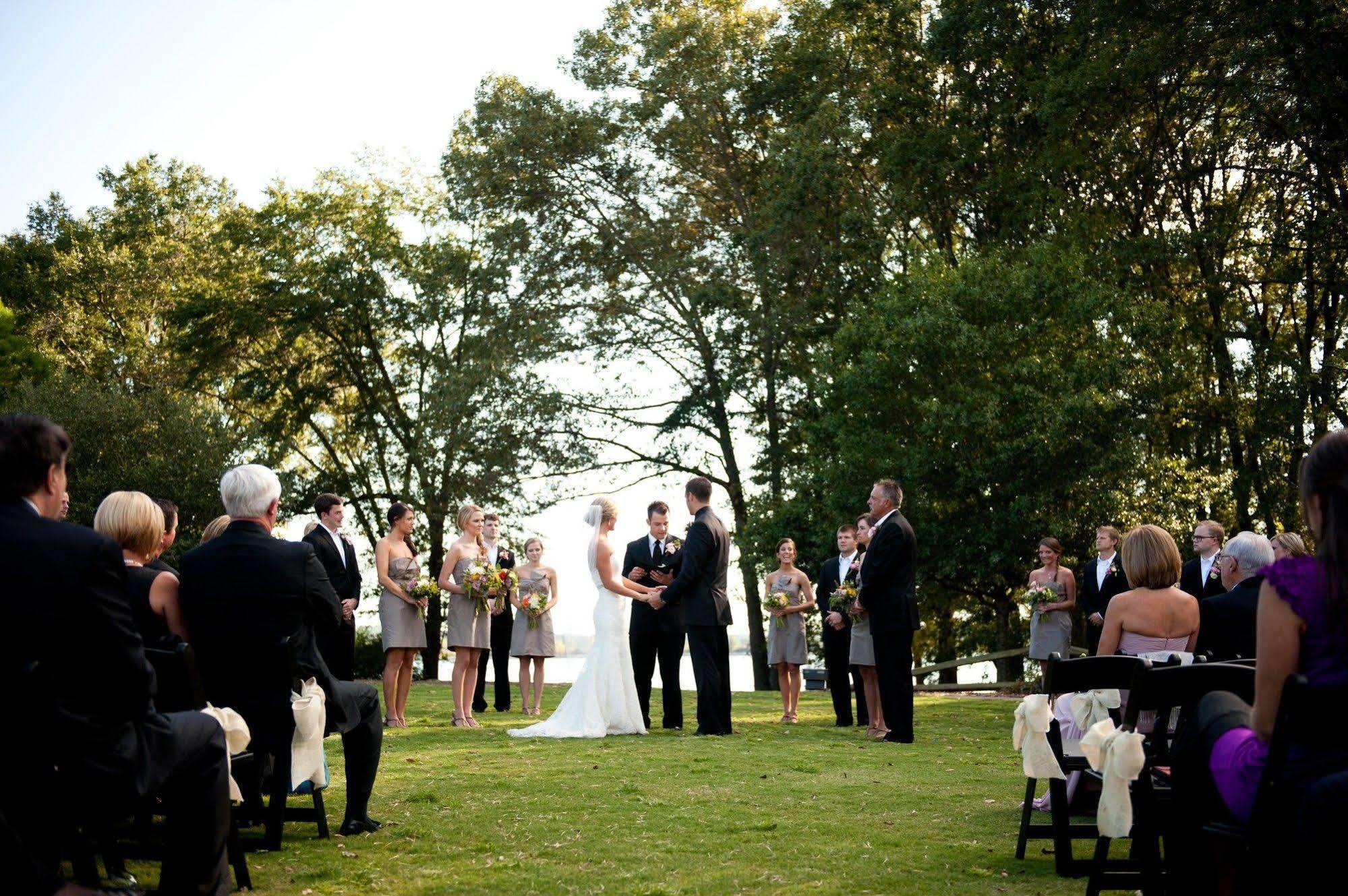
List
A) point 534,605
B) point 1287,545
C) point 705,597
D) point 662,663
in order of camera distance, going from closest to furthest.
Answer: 1. point 1287,545
2. point 705,597
3. point 662,663
4. point 534,605

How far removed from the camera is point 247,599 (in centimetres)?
641

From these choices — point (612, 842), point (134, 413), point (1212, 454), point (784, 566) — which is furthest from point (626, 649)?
point (134, 413)

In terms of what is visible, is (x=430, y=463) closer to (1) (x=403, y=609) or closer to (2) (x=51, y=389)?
(2) (x=51, y=389)

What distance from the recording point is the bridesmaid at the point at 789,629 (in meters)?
17.1

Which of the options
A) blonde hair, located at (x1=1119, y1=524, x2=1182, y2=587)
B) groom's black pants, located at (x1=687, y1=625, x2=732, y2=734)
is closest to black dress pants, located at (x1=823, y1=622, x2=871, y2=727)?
groom's black pants, located at (x1=687, y1=625, x2=732, y2=734)

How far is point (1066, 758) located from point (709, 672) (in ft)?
24.0

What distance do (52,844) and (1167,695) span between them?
421cm

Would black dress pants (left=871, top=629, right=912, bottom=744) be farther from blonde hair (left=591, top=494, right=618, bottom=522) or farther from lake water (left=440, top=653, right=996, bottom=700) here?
lake water (left=440, top=653, right=996, bottom=700)

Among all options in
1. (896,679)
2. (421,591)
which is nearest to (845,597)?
(896,679)

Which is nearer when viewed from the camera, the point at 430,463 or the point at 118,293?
the point at 430,463

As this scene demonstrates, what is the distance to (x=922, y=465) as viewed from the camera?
26125 mm

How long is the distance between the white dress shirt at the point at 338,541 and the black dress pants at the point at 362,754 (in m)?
5.62

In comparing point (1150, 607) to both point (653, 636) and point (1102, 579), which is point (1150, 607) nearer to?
point (653, 636)

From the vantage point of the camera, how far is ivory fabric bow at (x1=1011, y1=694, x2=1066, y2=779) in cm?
642
